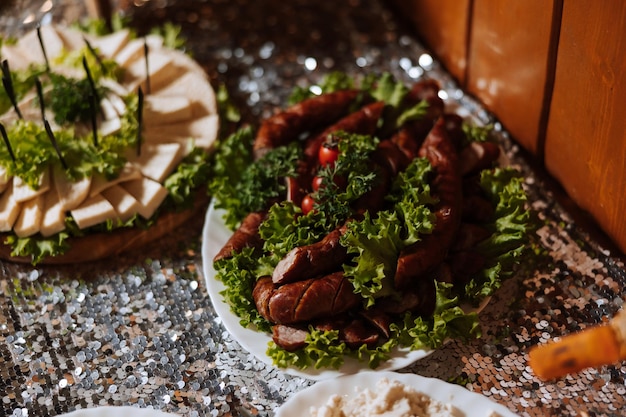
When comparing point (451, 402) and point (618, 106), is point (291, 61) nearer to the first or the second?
point (618, 106)

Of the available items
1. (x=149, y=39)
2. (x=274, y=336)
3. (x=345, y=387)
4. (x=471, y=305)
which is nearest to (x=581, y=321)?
(x=471, y=305)

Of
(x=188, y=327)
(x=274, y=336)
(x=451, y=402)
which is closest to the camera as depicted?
(x=451, y=402)

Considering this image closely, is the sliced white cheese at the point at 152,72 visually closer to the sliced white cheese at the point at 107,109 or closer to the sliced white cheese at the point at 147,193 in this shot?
the sliced white cheese at the point at 107,109

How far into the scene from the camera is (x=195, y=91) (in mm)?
4125

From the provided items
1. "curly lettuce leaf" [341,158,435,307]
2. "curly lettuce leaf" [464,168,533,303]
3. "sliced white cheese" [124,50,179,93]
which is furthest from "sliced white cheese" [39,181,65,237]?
"curly lettuce leaf" [464,168,533,303]

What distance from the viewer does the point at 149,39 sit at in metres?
4.49

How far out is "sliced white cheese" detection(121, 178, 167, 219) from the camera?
3.53 metres

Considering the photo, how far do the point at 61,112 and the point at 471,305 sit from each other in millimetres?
2197

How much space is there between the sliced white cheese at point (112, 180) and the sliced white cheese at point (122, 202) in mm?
40

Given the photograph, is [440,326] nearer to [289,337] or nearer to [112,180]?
[289,337]

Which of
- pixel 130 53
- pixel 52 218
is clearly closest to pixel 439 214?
pixel 52 218

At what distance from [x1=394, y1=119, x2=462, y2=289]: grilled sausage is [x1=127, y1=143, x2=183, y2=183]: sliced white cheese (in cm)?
121

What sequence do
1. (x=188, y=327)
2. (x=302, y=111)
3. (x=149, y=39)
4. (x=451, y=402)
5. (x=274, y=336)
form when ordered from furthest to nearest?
1. (x=149, y=39)
2. (x=302, y=111)
3. (x=188, y=327)
4. (x=274, y=336)
5. (x=451, y=402)

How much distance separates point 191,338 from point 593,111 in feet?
6.32
